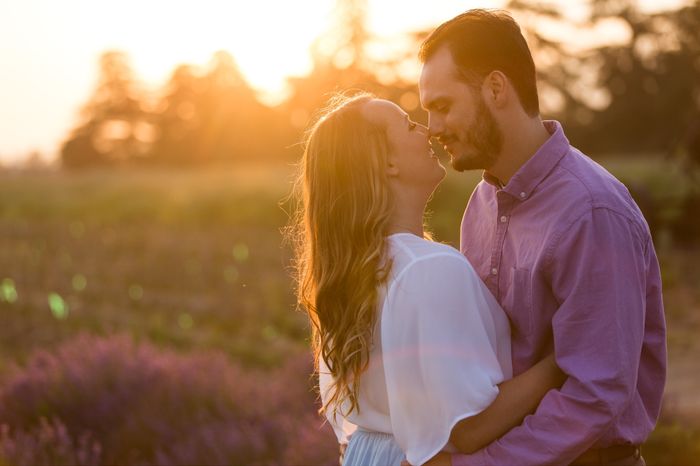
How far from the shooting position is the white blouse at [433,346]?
2.71 meters

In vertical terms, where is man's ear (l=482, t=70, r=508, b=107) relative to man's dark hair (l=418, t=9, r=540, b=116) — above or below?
below

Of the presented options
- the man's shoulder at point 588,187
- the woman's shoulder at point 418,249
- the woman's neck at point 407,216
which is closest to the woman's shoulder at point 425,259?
the woman's shoulder at point 418,249

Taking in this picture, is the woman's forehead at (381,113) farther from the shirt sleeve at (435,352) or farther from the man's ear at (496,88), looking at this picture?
the shirt sleeve at (435,352)

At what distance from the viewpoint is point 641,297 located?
2.70 m

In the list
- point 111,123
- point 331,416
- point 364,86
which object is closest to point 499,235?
point 331,416

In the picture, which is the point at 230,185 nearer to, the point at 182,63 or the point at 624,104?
the point at 624,104

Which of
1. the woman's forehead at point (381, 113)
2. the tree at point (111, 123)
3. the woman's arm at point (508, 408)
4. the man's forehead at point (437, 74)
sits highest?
the man's forehead at point (437, 74)

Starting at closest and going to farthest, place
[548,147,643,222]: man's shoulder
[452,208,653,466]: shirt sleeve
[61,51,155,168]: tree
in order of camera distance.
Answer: [452,208,653,466]: shirt sleeve < [548,147,643,222]: man's shoulder < [61,51,155,168]: tree

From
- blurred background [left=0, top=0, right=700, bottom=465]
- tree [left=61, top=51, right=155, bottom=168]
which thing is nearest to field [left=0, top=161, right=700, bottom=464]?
blurred background [left=0, top=0, right=700, bottom=465]

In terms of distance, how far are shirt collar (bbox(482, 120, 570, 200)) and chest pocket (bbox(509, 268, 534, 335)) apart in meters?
0.27

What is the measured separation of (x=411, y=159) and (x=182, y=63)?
60325 millimetres

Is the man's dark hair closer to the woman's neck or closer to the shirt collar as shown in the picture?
the shirt collar

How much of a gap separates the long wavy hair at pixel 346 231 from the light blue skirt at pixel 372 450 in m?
0.12

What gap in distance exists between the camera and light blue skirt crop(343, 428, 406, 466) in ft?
9.93
